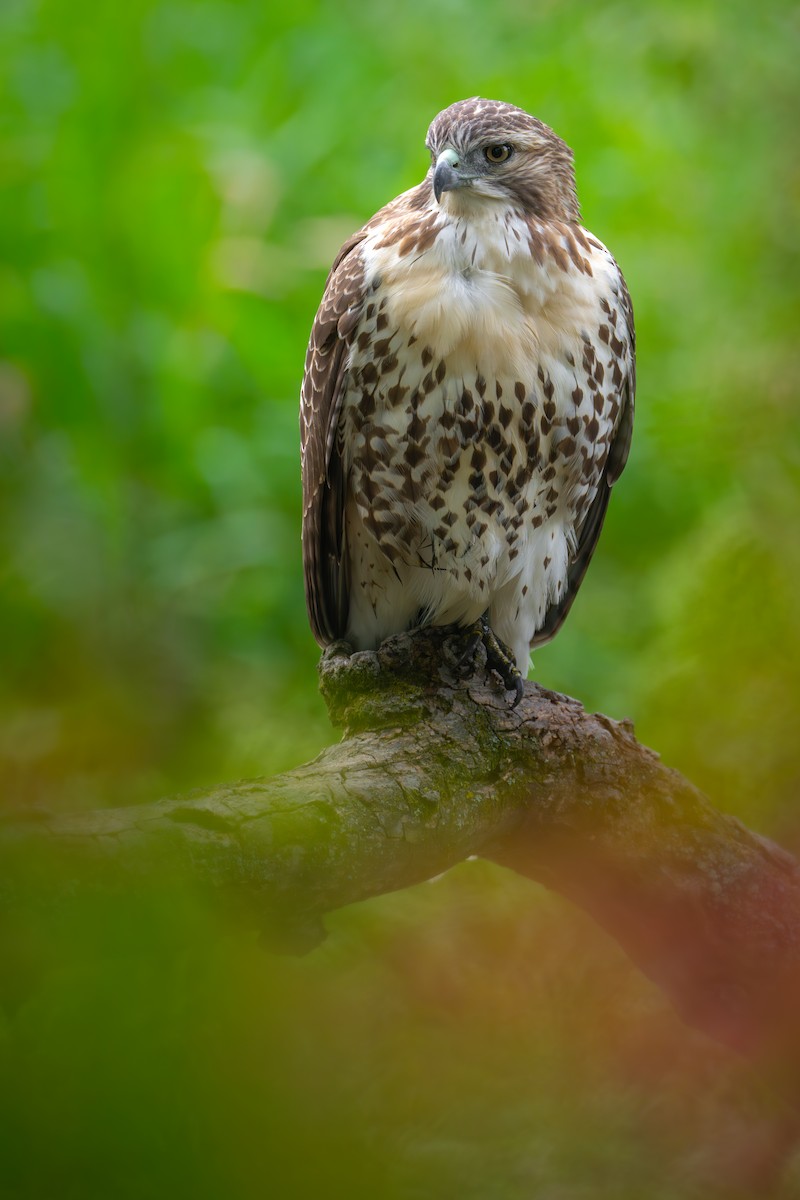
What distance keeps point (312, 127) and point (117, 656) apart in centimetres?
430

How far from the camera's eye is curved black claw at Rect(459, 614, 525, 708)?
7.90ft

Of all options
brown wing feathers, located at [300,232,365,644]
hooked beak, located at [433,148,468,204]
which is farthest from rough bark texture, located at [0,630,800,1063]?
hooked beak, located at [433,148,468,204]

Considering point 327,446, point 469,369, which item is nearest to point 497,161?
point 469,369

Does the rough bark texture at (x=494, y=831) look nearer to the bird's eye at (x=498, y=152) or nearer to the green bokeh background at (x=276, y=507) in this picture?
the green bokeh background at (x=276, y=507)

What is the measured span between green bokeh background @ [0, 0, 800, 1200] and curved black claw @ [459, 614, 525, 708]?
26 centimetres

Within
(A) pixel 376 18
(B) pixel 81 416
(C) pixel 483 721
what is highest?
(A) pixel 376 18

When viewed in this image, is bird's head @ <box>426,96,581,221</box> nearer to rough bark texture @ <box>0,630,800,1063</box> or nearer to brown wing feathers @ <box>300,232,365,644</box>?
brown wing feathers @ <box>300,232,365,644</box>

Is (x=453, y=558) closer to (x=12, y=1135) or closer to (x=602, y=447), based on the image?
(x=602, y=447)

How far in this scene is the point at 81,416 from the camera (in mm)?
4004

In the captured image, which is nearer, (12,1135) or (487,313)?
(12,1135)

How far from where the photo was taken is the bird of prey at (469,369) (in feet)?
7.46

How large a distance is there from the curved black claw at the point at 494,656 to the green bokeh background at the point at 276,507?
0.26 meters

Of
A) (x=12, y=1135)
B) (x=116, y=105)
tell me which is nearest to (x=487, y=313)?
(x=12, y=1135)

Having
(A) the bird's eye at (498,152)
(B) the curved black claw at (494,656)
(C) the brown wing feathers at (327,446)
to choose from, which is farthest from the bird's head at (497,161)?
(B) the curved black claw at (494,656)
